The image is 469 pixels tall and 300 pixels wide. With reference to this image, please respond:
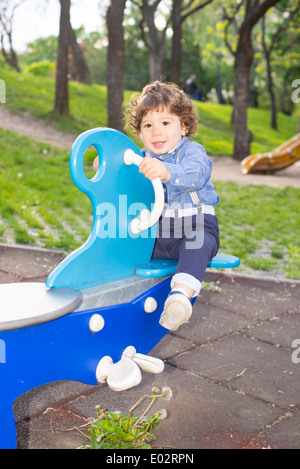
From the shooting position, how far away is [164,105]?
2545 millimetres

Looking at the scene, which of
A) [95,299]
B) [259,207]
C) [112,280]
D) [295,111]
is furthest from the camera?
[295,111]

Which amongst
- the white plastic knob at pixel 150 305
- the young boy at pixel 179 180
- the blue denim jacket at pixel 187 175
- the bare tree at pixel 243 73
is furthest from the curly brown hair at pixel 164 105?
the bare tree at pixel 243 73

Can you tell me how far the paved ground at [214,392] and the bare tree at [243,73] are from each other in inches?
326

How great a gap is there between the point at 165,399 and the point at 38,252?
2279 mm

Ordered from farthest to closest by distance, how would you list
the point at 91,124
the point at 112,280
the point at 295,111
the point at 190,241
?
the point at 295,111, the point at 91,124, the point at 190,241, the point at 112,280

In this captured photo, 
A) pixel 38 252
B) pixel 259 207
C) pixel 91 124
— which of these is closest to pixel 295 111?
pixel 91 124

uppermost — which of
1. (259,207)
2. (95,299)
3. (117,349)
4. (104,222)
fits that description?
(104,222)

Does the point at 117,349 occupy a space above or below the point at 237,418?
above

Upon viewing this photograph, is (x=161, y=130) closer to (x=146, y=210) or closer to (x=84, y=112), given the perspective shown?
(x=146, y=210)

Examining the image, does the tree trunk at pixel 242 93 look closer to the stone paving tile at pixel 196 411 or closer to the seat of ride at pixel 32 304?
the stone paving tile at pixel 196 411

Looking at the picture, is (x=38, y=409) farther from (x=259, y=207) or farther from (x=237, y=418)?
(x=259, y=207)

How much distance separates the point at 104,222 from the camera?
220 cm

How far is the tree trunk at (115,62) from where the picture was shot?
8.28 m
